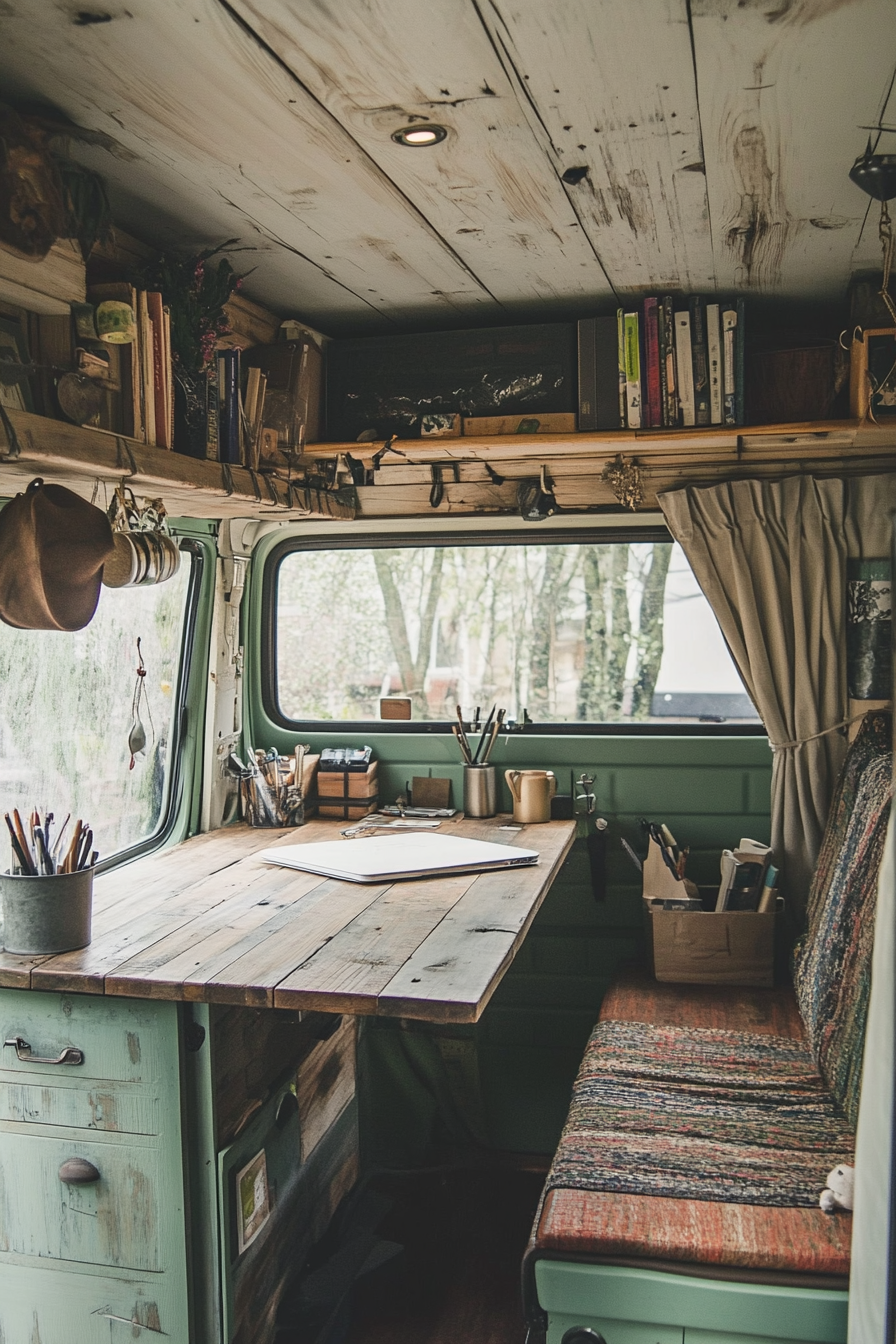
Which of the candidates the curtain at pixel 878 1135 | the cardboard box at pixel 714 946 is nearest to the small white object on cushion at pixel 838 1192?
the curtain at pixel 878 1135

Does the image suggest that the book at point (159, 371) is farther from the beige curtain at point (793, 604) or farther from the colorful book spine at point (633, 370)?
the beige curtain at point (793, 604)

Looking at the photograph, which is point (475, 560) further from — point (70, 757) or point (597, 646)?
point (70, 757)

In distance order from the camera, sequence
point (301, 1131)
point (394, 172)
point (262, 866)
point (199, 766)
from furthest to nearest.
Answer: point (199, 766) → point (262, 866) → point (301, 1131) → point (394, 172)

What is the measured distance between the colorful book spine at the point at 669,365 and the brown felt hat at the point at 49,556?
1.60 metres

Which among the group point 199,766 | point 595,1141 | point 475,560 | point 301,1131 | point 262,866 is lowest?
point 301,1131

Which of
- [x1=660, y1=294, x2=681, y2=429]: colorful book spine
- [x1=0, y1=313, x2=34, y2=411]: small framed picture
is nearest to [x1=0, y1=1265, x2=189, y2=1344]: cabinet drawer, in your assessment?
[x1=0, y1=313, x2=34, y2=411]: small framed picture

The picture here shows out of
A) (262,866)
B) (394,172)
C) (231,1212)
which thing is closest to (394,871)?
(262,866)

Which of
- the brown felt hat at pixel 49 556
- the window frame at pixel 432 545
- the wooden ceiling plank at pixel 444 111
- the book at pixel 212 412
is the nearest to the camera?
the wooden ceiling plank at pixel 444 111

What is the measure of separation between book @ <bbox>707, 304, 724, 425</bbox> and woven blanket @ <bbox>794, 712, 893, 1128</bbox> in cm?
100

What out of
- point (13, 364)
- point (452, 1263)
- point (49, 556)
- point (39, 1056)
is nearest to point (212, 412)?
point (49, 556)

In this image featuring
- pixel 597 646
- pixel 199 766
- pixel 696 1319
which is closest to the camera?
pixel 696 1319

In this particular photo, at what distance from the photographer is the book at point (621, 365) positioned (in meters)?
3.02

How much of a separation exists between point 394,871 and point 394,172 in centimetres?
168

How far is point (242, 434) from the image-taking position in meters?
2.75
